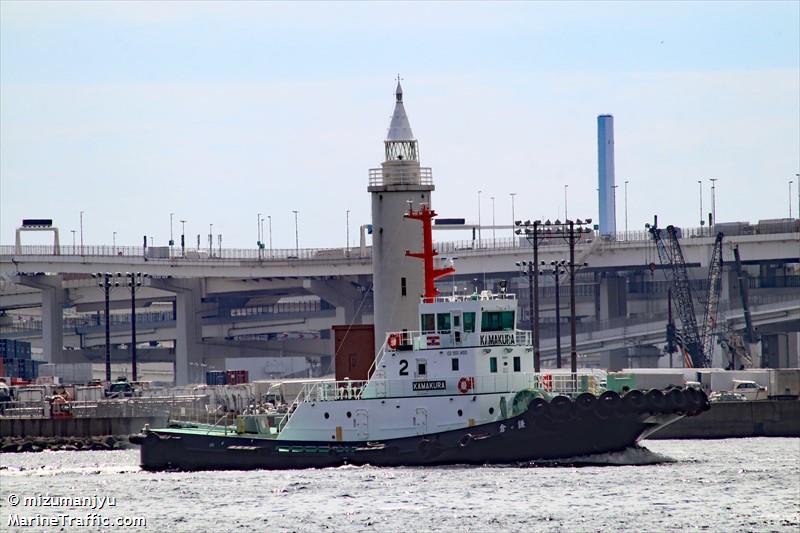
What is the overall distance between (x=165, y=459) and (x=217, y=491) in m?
6.61

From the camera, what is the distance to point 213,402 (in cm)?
8475

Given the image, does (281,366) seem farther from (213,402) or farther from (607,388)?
(607,388)

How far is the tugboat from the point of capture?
6044 cm

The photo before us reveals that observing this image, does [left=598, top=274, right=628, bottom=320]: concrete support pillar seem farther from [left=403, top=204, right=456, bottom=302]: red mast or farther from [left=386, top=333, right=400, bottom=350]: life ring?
[left=386, top=333, right=400, bottom=350]: life ring

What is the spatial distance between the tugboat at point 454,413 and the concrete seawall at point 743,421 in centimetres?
1796

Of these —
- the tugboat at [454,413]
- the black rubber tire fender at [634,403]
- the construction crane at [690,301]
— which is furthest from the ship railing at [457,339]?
the construction crane at [690,301]

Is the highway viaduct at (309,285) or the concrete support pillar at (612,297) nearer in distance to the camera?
the highway viaduct at (309,285)

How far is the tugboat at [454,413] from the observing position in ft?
198

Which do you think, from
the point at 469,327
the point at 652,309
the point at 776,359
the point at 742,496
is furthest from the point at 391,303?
the point at 652,309

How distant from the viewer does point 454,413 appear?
61.0 m

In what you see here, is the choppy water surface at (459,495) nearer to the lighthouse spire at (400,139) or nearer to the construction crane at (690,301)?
the lighthouse spire at (400,139)

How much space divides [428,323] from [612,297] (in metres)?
84.7

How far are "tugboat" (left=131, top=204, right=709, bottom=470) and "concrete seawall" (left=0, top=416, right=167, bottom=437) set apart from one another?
61.0ft

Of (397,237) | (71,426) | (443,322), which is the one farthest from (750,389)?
(71,426)
